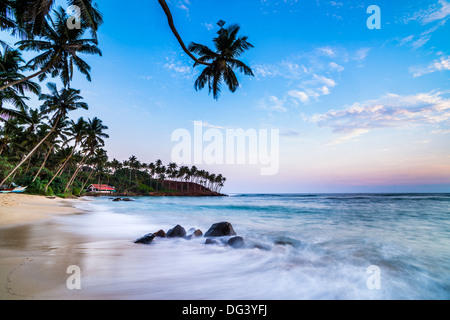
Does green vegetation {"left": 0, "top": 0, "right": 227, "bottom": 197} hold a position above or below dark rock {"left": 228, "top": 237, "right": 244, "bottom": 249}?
above

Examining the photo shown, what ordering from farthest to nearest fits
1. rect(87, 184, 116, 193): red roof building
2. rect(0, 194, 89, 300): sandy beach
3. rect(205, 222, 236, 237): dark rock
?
rect(87, 184, 116, 193): red roof building, rect(205, 222, 236, 237): dark rock, rect(0, 194, 89, 300): sandy beach

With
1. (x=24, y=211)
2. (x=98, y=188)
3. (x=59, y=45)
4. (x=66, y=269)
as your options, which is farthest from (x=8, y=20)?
(x=98, y=188)

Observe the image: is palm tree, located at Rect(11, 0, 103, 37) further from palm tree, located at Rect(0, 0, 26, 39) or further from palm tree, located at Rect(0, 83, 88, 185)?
palm tree, located at Rect(0, 83, 88, 185)

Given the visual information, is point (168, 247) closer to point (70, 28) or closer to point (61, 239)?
point (61, 239)

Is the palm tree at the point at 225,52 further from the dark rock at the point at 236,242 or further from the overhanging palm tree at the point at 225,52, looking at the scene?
the dark rock at the point at 236,242

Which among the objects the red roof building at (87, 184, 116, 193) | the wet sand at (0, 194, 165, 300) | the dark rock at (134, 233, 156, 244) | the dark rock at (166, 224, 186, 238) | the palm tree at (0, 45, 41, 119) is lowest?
the red roof building at (87, 184, 116, 193)

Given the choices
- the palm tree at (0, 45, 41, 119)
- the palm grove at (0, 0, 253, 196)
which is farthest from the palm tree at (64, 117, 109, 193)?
the palm tree at (0, 45, 41, 119)

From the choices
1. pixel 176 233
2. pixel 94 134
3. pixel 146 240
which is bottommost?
pixel 176 233

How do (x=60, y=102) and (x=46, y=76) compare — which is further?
(x=60, y=102)

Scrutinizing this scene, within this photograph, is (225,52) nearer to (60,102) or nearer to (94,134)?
(60,102)

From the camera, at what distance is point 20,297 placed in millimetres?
2080

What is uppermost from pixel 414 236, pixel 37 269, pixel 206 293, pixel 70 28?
pixel 70 28

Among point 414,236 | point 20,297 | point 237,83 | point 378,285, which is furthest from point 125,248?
point 237,83

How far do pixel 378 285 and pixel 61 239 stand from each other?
293 inches
